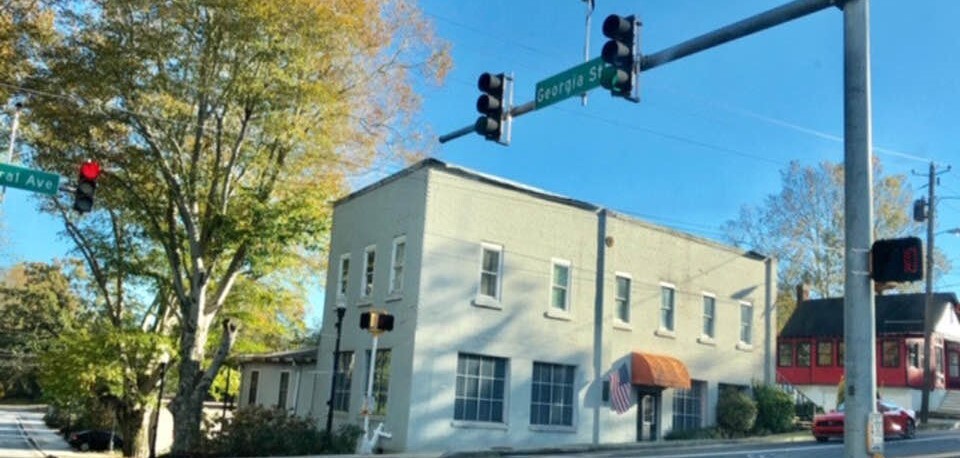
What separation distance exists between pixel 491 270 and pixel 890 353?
105 feet

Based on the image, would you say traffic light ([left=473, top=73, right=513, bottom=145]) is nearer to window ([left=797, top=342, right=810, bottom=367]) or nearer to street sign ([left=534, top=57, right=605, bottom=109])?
street sign ([left=534, top=57, right=605, bottom=109])

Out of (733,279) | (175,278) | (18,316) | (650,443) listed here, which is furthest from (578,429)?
(18,316)

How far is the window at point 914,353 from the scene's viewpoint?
158 ft

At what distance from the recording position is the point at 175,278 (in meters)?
28.3

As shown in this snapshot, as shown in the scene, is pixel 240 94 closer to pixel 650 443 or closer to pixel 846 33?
pixel 650 443

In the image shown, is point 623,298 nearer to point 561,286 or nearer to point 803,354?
point 561,286

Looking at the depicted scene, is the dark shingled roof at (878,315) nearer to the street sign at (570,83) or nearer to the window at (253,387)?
the window at (253,387)

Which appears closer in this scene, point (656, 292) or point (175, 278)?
point (175, 278)

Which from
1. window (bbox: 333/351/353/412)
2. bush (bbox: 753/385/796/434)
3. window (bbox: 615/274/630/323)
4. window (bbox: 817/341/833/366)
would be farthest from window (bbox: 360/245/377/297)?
window (bbox: 817/341/833/366)

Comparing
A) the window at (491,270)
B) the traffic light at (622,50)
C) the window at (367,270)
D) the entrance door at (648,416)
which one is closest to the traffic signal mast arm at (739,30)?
the traffic light at (622,50)

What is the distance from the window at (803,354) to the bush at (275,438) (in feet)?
122

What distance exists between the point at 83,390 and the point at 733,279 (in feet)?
80.9

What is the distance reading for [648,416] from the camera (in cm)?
3003

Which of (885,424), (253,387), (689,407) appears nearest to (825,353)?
(689,407)
